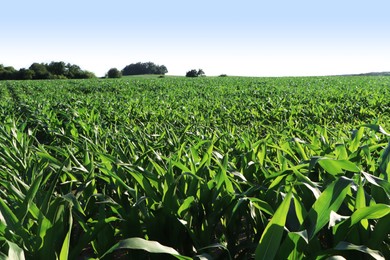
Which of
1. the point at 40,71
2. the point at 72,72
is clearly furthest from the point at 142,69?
the point at 40,71

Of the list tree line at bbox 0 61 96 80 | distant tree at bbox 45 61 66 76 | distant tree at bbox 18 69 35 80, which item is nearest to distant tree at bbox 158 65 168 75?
tree line at bbox 0 61 96 80

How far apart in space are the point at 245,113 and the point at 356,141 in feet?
16.0

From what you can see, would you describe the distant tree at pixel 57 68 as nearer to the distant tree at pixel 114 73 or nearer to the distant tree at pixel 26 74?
the distant tree at pixel 26 74

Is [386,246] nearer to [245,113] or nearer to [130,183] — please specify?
[130,183]

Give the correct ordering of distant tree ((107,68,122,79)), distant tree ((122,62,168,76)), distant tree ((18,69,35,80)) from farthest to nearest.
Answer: distant tree ((122,62,168,76)) → distant tree ((107,68,122,79)) → distant tree ((18,69,35,80))

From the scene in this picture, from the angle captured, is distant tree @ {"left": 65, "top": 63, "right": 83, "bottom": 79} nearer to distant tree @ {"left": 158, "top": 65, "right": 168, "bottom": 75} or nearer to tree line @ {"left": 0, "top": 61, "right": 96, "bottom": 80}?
tree line @ {"left": 0, "top": 61, "right": 96, "bottom": 80}

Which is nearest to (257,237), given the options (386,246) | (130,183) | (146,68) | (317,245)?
(317,245)

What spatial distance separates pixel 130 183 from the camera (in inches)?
90.7

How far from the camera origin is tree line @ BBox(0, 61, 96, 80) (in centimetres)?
6800

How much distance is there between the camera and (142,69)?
100312 millimetres

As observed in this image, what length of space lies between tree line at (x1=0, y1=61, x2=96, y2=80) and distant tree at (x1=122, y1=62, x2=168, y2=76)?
20.8 metres

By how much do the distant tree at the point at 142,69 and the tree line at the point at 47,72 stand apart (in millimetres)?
20829

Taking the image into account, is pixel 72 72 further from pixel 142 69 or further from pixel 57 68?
pixel 142 69

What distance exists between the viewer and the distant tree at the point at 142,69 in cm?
9988
